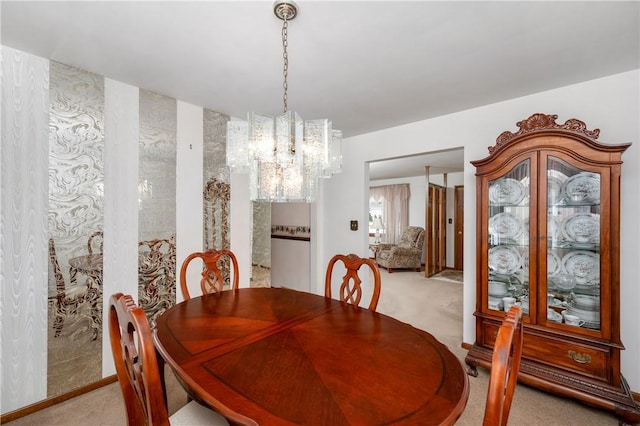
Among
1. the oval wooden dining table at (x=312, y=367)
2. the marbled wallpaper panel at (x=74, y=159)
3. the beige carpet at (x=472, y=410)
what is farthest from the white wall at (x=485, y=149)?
the marbled wallpaper panel at (x=74, y=159)

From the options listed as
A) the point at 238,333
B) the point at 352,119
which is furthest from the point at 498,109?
the point at 238,333

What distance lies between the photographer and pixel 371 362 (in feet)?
3.66

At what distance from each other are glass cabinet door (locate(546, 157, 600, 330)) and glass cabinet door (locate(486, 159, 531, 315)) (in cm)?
16

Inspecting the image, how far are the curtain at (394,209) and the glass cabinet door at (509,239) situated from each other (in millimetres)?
5283

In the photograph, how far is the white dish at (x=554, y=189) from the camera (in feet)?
7.13

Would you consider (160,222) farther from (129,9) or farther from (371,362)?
(371,362)

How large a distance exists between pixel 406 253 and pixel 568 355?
4.52 metres

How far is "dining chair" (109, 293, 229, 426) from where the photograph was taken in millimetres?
783

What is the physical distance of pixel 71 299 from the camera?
2.10m

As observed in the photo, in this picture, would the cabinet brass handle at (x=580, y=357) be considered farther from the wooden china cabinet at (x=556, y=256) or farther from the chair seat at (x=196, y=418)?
the chair seat at (x=196, y=418)

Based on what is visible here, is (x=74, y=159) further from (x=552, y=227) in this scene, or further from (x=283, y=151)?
(x=552, y=227)

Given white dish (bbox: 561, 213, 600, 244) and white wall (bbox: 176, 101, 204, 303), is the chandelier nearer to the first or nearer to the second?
white wall (bbox: 176, 101, 204, 303)

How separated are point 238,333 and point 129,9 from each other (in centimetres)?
174

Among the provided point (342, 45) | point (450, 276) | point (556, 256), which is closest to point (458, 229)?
point (450, 276)
